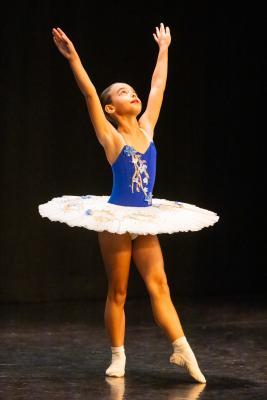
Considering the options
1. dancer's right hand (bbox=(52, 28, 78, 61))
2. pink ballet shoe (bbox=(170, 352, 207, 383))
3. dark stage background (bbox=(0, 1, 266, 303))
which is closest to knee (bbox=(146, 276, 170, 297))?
pink ballet shoe (bbox=(170, 352, 207, 383))

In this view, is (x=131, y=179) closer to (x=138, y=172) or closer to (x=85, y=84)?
(x=138, y=172)

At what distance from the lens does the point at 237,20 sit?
6.21 metres

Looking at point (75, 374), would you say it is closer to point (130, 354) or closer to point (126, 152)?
point (130, 354)

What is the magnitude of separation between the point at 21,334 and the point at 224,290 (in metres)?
2.11

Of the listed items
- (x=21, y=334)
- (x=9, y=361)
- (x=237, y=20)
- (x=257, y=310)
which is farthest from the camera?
(x=237, y=20)

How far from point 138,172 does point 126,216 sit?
23 cm

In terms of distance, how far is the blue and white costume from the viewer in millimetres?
3402

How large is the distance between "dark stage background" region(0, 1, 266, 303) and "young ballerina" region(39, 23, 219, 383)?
78.0 inches

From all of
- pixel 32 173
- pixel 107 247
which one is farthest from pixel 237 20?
pixel 107 247

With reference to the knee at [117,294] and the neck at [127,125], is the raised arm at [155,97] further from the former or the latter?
the knee at [117,294]

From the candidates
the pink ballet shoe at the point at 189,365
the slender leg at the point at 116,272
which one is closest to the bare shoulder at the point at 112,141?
the slender leg at the point at 116,272

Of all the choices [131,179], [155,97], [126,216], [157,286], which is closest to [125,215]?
[126,216]

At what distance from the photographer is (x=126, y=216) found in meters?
3.42

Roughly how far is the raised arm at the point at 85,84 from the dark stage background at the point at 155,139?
6.89 feet
